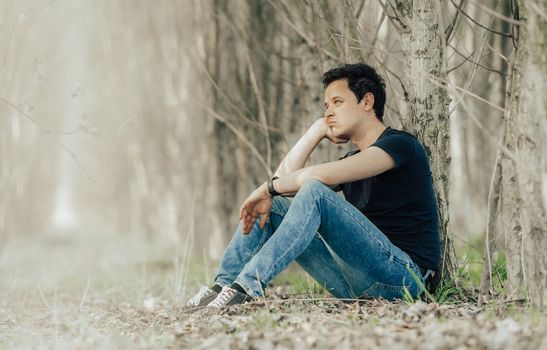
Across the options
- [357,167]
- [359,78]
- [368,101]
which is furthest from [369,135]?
[357,167]

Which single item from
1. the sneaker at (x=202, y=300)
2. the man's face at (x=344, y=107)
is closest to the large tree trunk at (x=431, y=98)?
the man's face at (x=344, y=107)

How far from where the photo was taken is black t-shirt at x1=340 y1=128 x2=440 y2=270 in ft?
11.7

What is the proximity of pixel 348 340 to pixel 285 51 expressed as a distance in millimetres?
4124

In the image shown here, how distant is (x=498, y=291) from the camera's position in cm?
395

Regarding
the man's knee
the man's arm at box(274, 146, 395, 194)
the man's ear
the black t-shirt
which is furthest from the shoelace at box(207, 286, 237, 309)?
the man's ear

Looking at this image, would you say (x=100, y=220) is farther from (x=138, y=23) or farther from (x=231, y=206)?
(x=231, y=206)

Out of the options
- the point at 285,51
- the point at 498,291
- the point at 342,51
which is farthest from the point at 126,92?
the point at 498,291

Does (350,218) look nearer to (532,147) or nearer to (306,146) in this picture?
(306,146)

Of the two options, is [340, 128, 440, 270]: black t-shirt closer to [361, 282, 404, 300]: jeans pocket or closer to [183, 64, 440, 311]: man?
[183, 64, 440, 311]: man

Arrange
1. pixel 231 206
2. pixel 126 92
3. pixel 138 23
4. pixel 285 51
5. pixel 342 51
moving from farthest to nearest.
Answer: pixel 126 92 < pixel 138 23 < pixel 231 206 < pixel 285 51 < pixel 342 51

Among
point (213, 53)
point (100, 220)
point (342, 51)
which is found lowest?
point (100, 220)

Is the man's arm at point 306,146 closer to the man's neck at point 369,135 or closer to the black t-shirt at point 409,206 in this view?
the man's neck at point 369,135

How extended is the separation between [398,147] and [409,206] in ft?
1.16

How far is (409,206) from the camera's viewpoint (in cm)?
363
